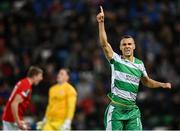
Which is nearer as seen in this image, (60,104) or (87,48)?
(60,104)

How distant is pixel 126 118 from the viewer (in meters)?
9.98

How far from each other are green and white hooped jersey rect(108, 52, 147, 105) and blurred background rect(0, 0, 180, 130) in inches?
243

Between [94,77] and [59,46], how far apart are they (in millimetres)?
1650

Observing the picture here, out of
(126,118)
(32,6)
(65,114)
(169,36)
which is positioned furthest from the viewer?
(32,6)

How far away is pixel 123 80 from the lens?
9.99 m

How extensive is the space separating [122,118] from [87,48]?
7583 millimetres

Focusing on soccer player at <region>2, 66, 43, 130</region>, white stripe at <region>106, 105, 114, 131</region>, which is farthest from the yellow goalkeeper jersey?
white stripe at <region>106, 105, 114, 131</region>

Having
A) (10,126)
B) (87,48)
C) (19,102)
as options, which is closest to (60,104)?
(10,126)

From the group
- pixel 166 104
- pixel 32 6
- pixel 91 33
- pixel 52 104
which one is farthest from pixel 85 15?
pixel 52 104

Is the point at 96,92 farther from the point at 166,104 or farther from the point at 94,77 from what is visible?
the point at 166,104

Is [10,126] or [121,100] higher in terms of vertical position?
[121,100]

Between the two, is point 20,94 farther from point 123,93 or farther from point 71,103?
point 123,93

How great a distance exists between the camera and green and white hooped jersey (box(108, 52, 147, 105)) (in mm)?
10008

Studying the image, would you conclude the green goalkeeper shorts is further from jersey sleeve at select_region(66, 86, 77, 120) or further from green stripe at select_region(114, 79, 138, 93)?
jersey sleeve at select_region(66, 86, 77, 120)
